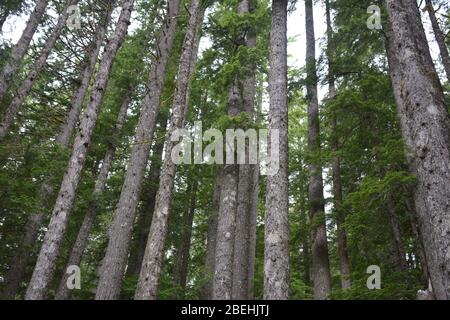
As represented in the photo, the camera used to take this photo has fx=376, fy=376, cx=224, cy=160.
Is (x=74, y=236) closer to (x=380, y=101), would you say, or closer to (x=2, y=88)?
(x=2, y=88)

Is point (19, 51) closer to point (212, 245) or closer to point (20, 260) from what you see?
point (20, 260)

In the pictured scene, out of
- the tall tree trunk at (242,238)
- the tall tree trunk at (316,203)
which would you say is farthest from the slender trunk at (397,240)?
the tall tree trunk at (242,238)

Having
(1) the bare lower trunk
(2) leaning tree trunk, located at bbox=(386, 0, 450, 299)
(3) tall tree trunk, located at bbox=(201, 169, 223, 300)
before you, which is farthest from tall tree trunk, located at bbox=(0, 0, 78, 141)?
(2) leaning tree trunk, located at bbox=(386, 0, 450, 299)

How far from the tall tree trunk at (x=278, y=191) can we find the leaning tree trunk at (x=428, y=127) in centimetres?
261

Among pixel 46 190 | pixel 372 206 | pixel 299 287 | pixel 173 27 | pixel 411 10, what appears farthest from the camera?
pixel 173 27

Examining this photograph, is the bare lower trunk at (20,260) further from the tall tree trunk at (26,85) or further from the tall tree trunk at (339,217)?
the tall tree trunk at (339,217)

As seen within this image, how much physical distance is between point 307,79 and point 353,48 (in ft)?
5.95


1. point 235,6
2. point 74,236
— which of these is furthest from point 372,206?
point 74,236

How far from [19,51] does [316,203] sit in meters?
12.2

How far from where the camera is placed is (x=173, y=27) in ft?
47.2

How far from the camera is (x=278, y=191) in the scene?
26.3 ft

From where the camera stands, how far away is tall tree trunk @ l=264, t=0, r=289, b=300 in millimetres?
7176

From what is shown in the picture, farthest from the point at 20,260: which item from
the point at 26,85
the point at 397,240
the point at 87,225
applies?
the point at 397,240

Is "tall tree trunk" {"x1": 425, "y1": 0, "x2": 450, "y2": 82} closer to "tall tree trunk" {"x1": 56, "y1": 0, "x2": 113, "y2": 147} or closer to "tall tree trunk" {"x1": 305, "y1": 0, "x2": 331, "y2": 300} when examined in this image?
"tall tree trunk" {"x1": 305, "y1": 0, "x2": 331, "y2": 300}
